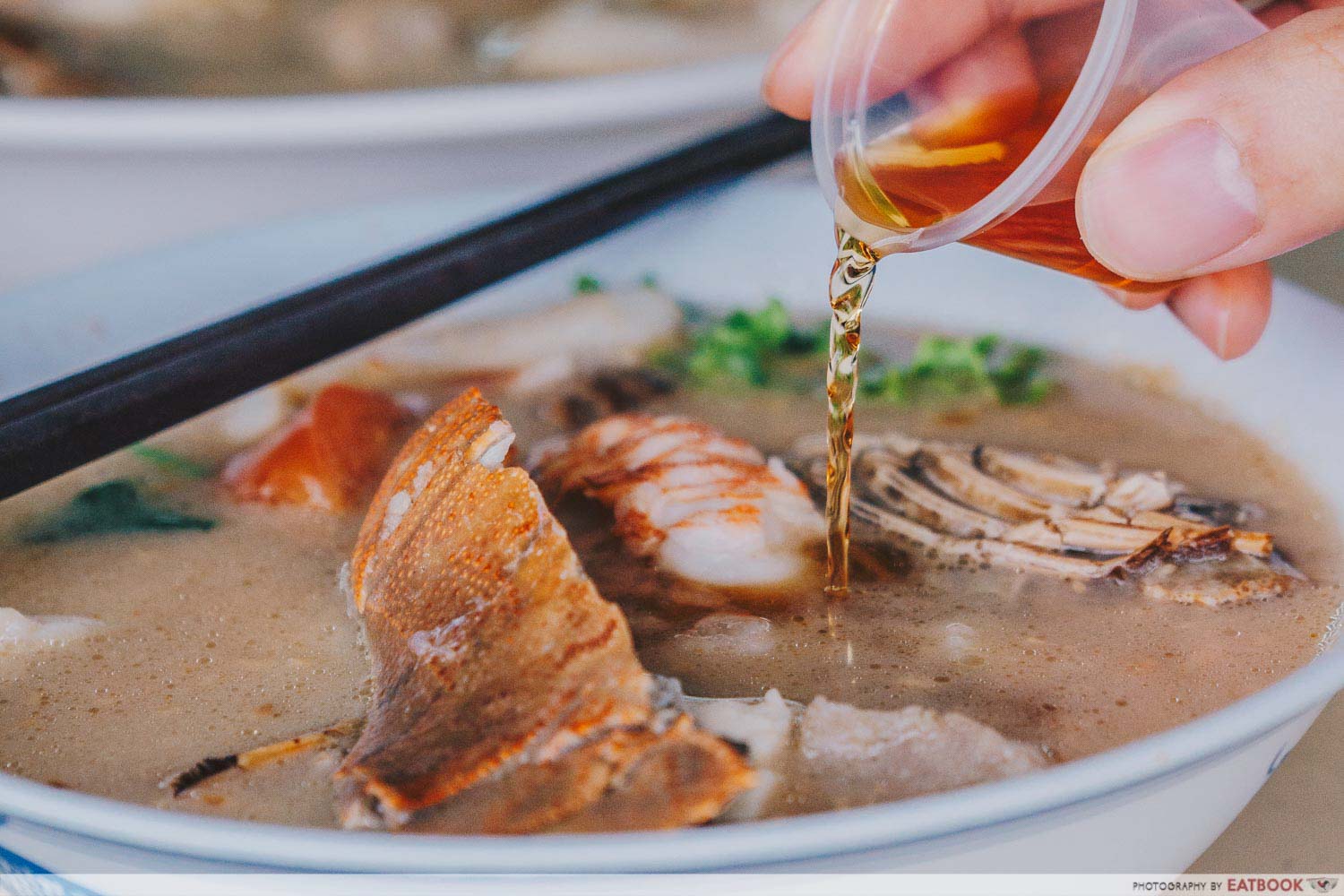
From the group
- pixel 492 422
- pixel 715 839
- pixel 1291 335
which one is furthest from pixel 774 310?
pixel 715 839

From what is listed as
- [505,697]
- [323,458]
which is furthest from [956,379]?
[505,697]

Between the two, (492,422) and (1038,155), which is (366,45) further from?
(1038,155)

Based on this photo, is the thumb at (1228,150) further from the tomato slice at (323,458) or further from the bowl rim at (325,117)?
the bowl rim at (325,117)

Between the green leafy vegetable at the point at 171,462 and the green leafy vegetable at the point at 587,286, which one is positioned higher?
the green leafy vegetable at the point at 587,286

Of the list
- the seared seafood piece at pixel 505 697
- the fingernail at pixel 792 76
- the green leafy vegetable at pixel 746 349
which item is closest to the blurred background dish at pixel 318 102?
the green leafy vegetable at pixel 746 349

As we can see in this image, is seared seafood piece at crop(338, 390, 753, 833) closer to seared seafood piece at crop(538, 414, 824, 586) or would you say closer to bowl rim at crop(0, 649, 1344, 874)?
bowl rim at crop(0, 649, 1344, 874)

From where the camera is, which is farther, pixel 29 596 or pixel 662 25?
pixel 662 25

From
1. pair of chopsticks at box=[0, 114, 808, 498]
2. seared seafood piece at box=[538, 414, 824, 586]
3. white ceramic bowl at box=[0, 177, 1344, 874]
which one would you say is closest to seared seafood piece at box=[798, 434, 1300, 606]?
seared seafood piece at box=[538, 414, 824, 586]
